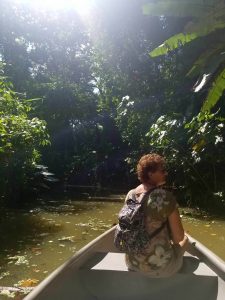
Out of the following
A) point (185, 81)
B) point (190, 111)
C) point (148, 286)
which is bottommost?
point (148, 286)

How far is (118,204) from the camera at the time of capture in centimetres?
1480

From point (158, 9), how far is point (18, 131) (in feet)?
13.8

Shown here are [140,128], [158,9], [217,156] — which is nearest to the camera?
[158,9]

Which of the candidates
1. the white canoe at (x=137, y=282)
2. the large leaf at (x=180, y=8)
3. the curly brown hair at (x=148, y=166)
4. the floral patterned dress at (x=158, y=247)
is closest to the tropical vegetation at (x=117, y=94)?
the large leaf at (x=180, y=8)

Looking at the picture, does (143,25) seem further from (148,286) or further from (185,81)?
(148,286)

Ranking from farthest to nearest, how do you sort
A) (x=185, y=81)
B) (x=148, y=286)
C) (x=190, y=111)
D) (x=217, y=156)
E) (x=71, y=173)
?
(x=71, y=173) < (x=185, y=81) < (x=190, y=111) < (x=217, y=156) < (x=148, y=286)

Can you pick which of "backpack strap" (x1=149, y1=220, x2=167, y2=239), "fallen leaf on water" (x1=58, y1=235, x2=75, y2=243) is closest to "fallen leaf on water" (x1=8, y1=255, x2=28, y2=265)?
"fallen leaf on water" (x1=58, y1=235, x2=75, y2=243)

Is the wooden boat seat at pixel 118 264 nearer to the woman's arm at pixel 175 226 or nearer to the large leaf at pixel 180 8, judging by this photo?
the woman's arm at pixel 175 226

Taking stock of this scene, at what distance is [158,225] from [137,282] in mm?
749

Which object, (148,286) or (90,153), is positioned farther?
(90,153)

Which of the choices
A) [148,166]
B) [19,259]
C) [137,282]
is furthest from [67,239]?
[148,166]

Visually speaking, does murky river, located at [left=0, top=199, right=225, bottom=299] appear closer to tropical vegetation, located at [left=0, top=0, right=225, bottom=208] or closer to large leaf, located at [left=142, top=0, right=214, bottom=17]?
tropical vegetation, located at [left=0, top=0, right=225, bottom=208]

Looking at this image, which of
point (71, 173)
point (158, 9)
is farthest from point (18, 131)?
point (71, 173)

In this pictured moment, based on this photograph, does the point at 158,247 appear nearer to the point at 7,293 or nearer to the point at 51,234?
the point at 7,293
